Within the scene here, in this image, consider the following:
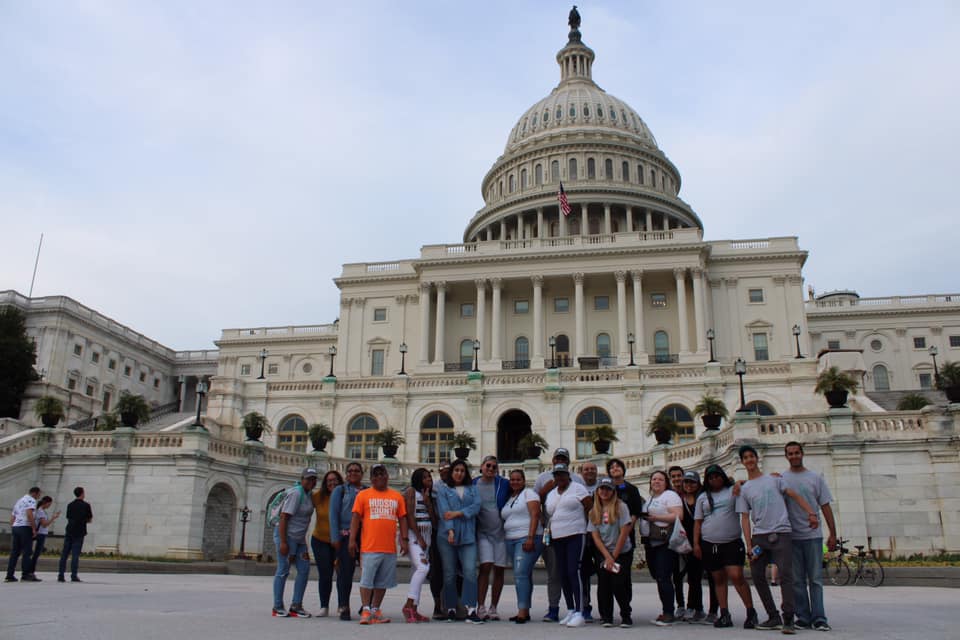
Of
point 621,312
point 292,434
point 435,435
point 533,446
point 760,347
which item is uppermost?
point 621,312

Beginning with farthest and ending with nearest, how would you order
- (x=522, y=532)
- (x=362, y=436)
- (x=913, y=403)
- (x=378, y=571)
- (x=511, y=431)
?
1. (x=362, y=436)
2. (x=511, y=431)
3. (x=913, y=403)
4. (x=522, y=532)
5. (x=378, y=571)

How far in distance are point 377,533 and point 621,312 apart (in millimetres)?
61389

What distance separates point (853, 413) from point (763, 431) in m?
2.86

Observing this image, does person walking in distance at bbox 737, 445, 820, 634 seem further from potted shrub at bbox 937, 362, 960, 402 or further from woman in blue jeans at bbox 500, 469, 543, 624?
potted shrub at bbox 937, 362, 960, 402

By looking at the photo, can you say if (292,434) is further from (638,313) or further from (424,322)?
(638,313)

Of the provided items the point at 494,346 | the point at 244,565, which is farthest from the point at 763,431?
the point at 494,346

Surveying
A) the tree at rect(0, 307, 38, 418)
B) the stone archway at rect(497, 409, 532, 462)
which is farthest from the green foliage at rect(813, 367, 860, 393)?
the tree at rect(0, 307, 38, 418)

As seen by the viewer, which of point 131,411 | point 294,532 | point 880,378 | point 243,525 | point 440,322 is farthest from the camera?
point 880,378

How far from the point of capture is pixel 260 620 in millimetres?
11055

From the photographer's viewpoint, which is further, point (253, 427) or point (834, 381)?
point (253, 427)

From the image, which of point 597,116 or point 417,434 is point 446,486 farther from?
point 597,116

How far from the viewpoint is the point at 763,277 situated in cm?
7350

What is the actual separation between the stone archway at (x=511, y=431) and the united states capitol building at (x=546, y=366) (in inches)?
5.0

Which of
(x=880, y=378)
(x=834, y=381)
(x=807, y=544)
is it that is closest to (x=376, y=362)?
(x=834, y=381)
